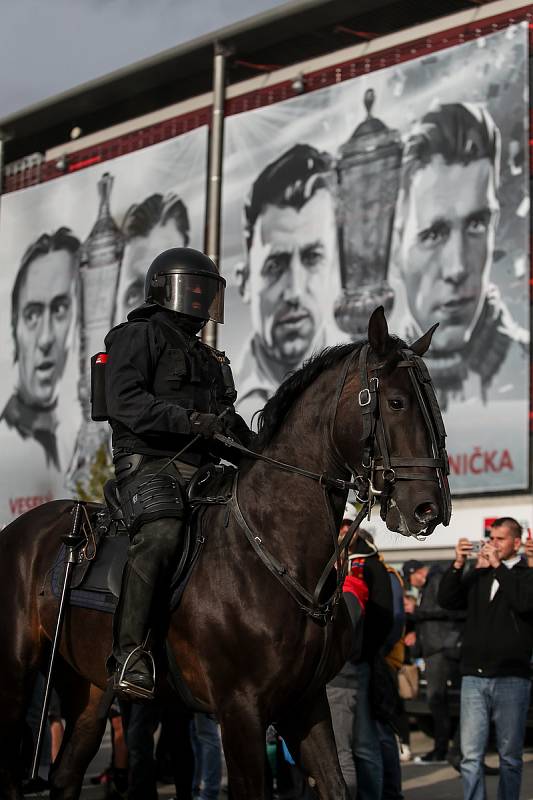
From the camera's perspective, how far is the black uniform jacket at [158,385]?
6.71 meters

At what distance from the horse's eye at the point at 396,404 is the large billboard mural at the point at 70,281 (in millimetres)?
38359

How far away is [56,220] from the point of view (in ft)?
167

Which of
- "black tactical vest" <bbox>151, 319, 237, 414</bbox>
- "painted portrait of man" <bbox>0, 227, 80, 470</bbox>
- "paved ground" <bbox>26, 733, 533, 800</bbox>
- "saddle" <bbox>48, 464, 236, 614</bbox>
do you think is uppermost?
"painted portrait of man" <bbox>0, 227, 80, 470</bbox>

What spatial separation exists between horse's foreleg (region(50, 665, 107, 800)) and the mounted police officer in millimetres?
1182

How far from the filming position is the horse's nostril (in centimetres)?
587

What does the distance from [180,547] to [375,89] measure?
34.5 m

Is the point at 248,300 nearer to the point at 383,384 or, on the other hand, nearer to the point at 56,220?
the point at 56,220

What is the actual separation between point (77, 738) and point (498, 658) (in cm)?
341

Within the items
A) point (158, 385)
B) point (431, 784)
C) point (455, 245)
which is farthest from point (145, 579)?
point (455, 245)

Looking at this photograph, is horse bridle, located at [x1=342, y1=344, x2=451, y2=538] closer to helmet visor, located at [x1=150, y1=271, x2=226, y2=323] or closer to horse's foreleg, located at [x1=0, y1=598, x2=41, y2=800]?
helmet visor, located at [x1=150, y1=271, x2=226, y2=323]

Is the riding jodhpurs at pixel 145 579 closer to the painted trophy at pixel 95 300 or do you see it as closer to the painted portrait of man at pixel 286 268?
the painted portrait of man at pixel 286 268

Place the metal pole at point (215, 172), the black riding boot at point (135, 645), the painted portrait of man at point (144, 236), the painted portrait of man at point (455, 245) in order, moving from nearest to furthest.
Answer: the black riding boot at point (135, 645), the painted portrait of man at point (455, 245), the metal pole at point (215, 172), the painted portrait of man at point (144, 236)

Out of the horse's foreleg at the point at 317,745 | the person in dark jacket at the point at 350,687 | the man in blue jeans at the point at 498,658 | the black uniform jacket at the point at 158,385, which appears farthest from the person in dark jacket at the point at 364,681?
the black uniform jacket at the point at 158,385

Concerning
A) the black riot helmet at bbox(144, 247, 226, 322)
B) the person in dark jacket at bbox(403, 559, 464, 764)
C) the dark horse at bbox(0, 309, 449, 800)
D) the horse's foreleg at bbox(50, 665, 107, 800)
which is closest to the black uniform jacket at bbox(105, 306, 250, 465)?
the black riot helmet at bbox(144, 247, 226, 322)
